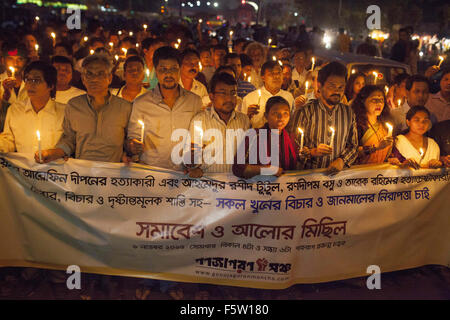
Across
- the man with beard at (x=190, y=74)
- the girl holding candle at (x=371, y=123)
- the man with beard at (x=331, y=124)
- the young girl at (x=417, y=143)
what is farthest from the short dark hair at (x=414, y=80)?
the man with beard at (x=190, y=74)

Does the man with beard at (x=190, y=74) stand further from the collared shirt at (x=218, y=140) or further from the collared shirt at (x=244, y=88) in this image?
the collared shirt at (x=218, y=140)

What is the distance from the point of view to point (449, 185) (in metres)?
4.15

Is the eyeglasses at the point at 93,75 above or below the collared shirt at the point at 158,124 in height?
above

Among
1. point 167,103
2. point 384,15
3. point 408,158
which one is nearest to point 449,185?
point 408,158

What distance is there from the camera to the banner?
3754 millimetres

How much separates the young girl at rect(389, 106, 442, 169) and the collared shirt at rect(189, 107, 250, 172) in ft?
4.96

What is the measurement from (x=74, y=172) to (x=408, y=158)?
9.60 feet

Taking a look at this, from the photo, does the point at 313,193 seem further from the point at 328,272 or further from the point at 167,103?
the point at 167,103

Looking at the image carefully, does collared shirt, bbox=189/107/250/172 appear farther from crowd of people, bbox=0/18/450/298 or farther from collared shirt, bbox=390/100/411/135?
collared shirt, bbox=390/100/411/135

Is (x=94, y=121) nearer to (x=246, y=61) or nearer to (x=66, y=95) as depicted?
(x=66, y=95)

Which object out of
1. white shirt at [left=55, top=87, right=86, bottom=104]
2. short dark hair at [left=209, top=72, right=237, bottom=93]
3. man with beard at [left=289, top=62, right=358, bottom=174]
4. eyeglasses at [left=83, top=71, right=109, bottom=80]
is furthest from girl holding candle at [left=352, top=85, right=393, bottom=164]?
white shirt at [left=55, top=87, right=86, bottom=104]

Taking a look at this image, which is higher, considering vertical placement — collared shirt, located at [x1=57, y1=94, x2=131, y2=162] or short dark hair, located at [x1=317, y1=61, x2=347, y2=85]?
short dark hair, located at [x1=317, y1=61, x2=347, y2=85]

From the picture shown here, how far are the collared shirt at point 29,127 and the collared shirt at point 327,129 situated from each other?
2114 mm

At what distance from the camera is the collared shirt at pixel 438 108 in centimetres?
539
